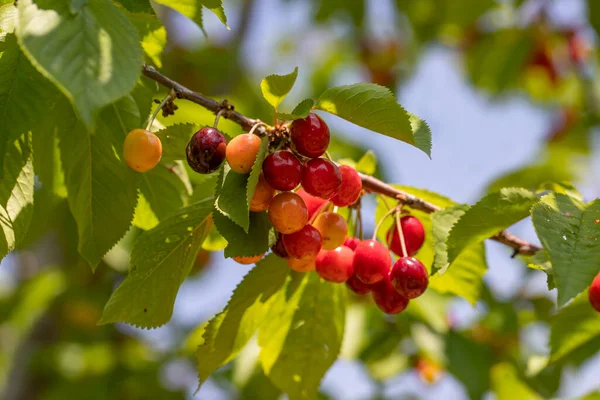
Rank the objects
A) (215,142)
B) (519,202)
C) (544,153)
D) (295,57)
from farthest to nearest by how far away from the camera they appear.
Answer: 1. (295,57)
2. (544,153)
3. (519,202)
4. (215,142)

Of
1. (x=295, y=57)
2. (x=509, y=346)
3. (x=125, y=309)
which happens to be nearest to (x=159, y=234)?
(x=125, y=309)

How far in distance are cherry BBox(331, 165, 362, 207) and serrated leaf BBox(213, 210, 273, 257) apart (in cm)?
22

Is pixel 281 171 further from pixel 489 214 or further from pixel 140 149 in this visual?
pixel 489 214

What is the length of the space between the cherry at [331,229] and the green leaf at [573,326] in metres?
0.96

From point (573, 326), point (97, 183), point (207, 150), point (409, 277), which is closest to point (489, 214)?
→ point (409, 277)

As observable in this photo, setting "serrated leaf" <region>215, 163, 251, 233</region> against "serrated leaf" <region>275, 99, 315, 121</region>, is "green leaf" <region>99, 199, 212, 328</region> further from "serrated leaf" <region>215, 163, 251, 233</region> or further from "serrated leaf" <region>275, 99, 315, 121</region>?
"serrated leaf" <region>275, 99, 315, 121</region>

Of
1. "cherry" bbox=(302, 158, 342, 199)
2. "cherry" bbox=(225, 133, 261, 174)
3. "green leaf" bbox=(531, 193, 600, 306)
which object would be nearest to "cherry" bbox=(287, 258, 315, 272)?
"cherry" bbox=(302, 158, 342, 199)

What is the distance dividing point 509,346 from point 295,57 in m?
4.71

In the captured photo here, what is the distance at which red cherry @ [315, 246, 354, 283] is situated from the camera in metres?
1.73

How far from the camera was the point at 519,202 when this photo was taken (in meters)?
1.62

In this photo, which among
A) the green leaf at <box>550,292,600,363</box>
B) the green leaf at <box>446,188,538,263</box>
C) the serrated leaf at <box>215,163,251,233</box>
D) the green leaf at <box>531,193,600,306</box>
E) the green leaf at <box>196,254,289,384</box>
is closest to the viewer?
the green leaf at <box>531,193,600,306</box>

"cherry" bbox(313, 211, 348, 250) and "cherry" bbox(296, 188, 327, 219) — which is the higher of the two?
"cherry" bbox(313, 211, 348, 250)

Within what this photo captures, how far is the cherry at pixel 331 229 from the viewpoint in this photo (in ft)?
5.55

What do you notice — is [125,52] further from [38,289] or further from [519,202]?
[38,289]
